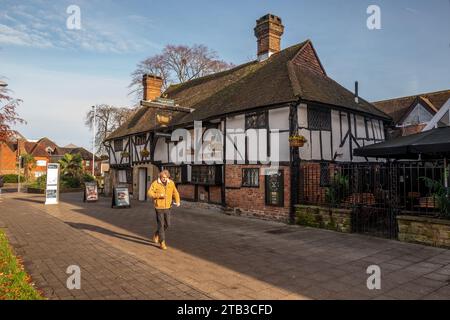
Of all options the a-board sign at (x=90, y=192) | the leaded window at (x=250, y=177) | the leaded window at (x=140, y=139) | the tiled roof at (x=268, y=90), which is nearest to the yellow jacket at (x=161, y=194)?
the leaded window at (x=250, y=177)

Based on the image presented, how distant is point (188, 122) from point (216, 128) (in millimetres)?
1736

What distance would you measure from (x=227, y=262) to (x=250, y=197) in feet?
20.3

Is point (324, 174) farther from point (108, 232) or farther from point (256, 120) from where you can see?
point (108, 232)

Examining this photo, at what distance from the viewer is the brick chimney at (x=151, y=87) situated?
25.0 meters

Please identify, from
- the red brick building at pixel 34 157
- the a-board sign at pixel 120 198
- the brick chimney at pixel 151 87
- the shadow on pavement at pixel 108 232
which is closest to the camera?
the shadow on pavement at pixel 108 232

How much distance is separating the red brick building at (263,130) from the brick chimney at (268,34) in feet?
0.16

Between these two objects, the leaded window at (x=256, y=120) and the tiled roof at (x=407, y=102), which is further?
the tiled roof at (x=407, y=102)

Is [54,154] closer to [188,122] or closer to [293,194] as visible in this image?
[188,122]

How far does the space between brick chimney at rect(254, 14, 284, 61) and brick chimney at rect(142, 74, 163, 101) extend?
35.6 ft

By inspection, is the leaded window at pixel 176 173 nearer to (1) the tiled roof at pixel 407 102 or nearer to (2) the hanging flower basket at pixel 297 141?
(2) the hanging flower basket at pixel 297 141

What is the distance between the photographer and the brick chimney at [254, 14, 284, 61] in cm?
1638

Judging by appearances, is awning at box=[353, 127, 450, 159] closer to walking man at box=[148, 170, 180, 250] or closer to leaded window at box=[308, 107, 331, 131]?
leaded window at box=[308, 107, 331, 131]

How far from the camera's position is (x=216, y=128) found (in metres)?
14.4
